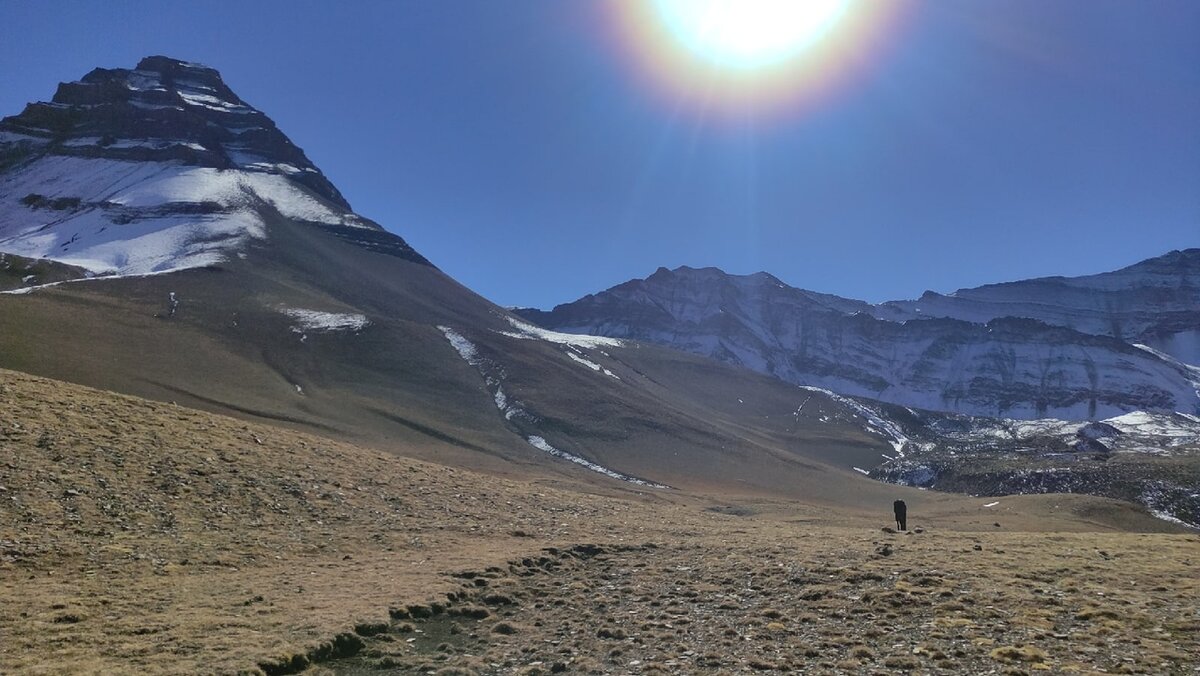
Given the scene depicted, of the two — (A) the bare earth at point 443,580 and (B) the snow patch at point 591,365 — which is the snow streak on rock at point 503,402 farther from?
(A) the bare earth at point 443,580

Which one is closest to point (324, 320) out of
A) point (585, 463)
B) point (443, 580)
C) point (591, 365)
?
point (585, 463)

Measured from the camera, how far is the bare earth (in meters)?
15.1

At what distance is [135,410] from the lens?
34.7m

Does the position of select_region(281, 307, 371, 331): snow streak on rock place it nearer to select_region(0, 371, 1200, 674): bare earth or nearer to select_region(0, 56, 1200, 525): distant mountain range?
select_region(0, 56, 1200, 525): distant mountain range

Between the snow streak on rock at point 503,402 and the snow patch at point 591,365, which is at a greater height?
the snow patch at point 591,365

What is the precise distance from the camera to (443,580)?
71.9 feet

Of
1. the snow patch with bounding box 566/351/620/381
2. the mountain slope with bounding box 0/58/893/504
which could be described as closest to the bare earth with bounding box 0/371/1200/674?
the mountain slope with bounding box 0/58/893/504

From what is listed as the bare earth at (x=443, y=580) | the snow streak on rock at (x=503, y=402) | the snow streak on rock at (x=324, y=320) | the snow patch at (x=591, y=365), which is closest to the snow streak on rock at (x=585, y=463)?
the snow streak on rock at (x=503, y=402)

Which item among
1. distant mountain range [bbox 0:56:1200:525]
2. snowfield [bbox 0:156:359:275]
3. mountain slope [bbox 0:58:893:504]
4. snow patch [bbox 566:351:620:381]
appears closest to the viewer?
mountain slope [bbox 0:58:893:504]

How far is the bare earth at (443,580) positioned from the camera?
49.6 ft

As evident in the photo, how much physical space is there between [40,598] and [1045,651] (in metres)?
23.1

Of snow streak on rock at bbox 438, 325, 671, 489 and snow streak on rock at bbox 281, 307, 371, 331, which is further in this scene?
snow streak on rock at bbox 281, 307, 371, 331

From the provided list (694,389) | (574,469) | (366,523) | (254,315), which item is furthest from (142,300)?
(694,389)

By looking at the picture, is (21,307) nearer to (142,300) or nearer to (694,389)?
(142,300)
